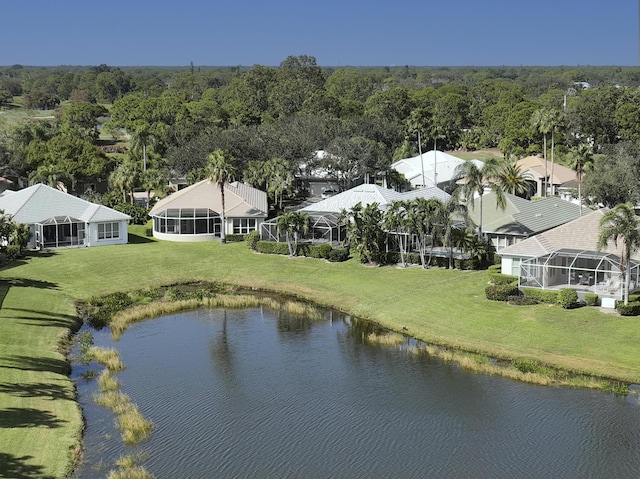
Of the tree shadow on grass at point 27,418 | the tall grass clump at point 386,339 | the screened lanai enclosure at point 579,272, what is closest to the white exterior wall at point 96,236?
the tall grass clump at point 386,339

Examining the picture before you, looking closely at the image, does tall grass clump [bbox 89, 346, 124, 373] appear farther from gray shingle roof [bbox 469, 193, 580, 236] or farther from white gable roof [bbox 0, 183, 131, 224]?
gray shingle roof [bbox 469, 193, 580, 236]

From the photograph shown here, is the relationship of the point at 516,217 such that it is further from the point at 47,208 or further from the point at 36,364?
the point at 47,208

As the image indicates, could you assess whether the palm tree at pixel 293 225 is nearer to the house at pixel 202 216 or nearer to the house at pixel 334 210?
the house at pixel 334 210

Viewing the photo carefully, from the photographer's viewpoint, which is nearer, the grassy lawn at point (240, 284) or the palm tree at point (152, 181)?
the grassy lawn at point (240, 284)

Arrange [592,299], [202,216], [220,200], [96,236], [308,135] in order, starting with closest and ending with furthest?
1. [592,299]
2. [96,236]
3. [202,216]
4. [220,200]
5. [308,135]

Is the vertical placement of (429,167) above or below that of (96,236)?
above

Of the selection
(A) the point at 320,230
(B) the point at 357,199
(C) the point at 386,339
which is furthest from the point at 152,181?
(C) the point at 386,339
